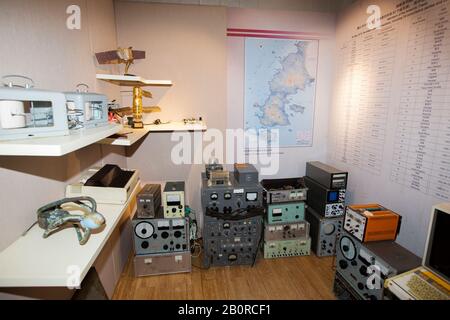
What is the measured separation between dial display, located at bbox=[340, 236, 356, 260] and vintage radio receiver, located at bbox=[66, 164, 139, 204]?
163 cm

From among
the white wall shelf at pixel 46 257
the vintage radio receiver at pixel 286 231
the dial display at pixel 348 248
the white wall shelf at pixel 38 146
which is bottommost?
the vintage radio receiver at pixel 286 231

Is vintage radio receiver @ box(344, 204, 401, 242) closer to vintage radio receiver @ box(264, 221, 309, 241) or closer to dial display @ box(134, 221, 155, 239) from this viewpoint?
vintage radio receiver @ box(264, 221, 309, 241)

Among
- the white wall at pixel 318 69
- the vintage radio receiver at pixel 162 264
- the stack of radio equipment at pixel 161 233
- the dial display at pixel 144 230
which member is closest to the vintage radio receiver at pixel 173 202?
the stack of radio equipment at pixel 161 233

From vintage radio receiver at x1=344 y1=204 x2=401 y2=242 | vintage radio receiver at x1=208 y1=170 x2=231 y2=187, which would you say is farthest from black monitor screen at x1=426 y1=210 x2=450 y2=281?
vintage radio receiver at x1=208 y1=170 x2=231 y2=187

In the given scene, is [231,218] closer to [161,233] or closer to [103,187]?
[161,233]

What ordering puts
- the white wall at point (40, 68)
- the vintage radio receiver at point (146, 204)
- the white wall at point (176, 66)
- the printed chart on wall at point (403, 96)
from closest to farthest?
the white wall at point (40, 68) → the printed chart on wall at point (403, 96) → the vintage radio receiver at point (146, 204) → the white wall at point (176, 66)

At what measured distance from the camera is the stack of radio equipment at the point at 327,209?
2473mm

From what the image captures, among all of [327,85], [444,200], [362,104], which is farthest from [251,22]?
[444,200]

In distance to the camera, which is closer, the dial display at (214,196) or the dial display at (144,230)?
the dial display at (144,230)

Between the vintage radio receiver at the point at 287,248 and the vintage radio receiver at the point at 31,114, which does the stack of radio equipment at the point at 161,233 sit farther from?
the vintage radio receiver at the point at 31,114

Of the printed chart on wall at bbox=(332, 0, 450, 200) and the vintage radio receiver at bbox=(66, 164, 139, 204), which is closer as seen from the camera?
the vintage radio receiver at bbox=(66, 164, 139, 204)

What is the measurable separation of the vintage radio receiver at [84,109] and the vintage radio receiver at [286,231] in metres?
1.90

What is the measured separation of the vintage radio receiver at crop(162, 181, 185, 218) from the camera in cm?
219

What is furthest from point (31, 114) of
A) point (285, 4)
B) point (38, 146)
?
point (285, 4)
